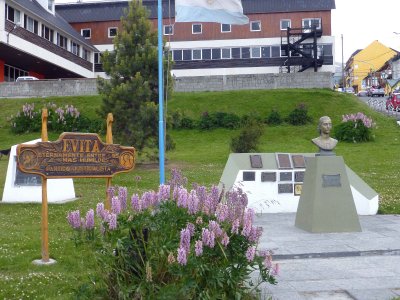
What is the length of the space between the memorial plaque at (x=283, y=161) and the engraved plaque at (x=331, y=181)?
2.50 m

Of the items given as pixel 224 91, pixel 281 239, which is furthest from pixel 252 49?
pixel 281 239

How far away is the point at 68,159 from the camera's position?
718 centimetres

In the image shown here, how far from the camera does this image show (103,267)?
4.70m

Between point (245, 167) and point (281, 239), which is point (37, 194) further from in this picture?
point (281, 239)

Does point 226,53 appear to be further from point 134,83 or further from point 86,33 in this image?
point 134,83

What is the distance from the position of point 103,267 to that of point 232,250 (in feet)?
3.87

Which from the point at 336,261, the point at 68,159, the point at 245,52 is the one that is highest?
the point at 245,52

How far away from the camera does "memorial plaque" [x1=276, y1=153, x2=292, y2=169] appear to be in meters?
12.0

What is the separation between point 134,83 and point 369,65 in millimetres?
84779

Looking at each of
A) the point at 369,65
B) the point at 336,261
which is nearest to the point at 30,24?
the point at 336,261

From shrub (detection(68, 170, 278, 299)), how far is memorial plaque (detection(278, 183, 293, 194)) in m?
7.15

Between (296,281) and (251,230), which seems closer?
(251,230)

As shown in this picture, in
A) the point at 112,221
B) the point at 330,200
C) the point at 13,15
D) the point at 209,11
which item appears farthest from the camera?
the point at 13,15

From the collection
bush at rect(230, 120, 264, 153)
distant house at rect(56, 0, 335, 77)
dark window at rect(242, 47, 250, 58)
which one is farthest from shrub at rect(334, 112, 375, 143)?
dark window at rect(242, 47, 250, 58)
